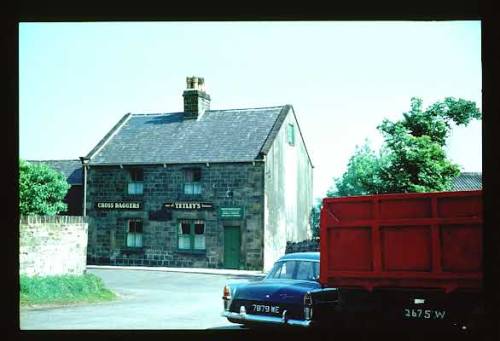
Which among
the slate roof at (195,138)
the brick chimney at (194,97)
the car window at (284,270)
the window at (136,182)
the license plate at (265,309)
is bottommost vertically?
the license plate at (265,309)

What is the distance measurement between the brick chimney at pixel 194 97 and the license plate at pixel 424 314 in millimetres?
20647

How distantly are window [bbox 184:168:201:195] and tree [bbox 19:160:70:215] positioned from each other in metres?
5.49

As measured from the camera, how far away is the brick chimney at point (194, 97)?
2744 cm

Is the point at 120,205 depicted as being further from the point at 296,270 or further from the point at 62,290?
the point at 296,270

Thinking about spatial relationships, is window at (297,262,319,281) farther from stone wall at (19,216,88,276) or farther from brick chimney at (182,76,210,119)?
brick chimney at (182,76,210,119)

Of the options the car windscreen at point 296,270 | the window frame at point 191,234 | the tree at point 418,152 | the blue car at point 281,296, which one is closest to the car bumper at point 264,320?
the blue car at point 281,296

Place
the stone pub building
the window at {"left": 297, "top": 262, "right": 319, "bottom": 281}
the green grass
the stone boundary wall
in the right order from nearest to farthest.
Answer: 1. the window at {"left": 297, "top": 262, "right": 319, "bottom": 281}
2. the green grass
3. the stone boundary wall
4. the stone pub building

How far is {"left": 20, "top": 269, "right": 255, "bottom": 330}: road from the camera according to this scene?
11.2 m

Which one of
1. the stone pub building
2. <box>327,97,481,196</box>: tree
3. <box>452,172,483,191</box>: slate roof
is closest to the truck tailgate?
<box>327,97,481,196</box>: tree

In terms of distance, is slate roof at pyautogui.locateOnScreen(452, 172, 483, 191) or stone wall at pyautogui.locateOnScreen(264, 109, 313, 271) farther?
slate roof at pyautogui.locateOnScreen(452, 172, 483, 191)

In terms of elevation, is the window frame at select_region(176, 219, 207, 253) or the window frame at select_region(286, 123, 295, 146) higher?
the window frame at select_region(286, 123, 295, 146)

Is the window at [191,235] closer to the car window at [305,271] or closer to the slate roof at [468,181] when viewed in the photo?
the slate roof at [468,181]

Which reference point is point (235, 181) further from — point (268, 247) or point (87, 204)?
point (87, 204)

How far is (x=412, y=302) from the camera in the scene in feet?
26.2
